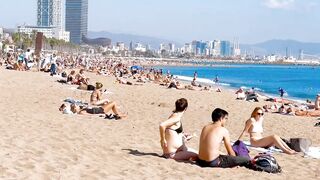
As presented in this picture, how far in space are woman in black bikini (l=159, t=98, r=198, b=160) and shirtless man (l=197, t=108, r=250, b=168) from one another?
0.32 meters

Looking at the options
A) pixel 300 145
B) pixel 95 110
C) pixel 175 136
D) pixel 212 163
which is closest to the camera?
pixel 212 163

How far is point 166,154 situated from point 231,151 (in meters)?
1.04

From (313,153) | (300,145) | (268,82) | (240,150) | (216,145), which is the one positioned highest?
(216,145)

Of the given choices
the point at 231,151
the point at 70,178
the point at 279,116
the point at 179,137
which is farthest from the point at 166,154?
the point at 279,116

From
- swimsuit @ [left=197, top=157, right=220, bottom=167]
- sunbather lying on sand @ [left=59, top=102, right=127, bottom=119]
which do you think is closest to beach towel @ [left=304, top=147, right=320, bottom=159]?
swimsuit @ [left=197, top=157, right=220, bottom=167]

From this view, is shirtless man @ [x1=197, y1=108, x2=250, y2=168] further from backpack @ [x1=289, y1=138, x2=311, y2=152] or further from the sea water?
the sea water

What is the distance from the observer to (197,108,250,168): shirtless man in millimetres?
7309

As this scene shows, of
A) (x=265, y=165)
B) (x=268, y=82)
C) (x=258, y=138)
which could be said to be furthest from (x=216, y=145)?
(x=268, y=82)

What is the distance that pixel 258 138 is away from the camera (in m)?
9.66

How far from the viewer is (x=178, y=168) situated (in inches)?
290

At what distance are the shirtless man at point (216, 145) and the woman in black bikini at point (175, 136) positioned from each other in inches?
12.5

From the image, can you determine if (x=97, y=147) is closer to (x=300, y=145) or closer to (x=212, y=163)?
(x=212, y=163)

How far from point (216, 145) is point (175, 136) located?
30.6 inches

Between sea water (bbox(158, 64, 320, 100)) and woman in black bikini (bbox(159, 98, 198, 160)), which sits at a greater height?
woman in black bikini (bbox(159, 98, 198, 160))
